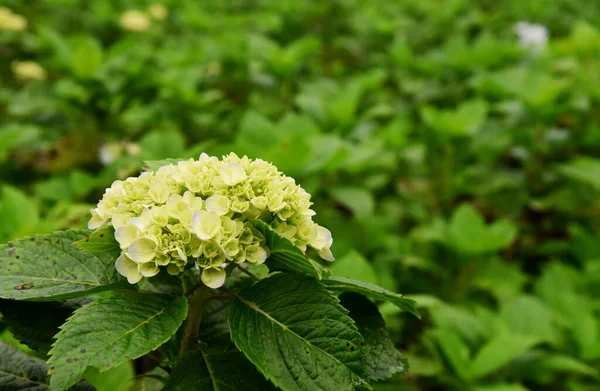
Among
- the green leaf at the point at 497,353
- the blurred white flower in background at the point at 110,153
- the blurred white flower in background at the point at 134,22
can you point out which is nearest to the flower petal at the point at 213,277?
the green leaf at the point at 497,353

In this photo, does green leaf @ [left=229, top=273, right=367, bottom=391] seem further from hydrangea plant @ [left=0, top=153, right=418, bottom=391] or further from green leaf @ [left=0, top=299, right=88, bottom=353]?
green leaf @ [left=0, top=299, right=88, bottom=353]

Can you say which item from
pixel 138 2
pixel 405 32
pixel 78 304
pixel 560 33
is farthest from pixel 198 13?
pixel 78 304

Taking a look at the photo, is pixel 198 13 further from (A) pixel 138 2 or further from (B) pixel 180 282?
(B) pixel 180 282

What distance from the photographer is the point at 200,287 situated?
97 cm

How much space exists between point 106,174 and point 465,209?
1517 mm

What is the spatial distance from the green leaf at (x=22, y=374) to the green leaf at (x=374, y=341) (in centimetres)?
54

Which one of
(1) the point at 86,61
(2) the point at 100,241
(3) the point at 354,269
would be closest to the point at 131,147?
(1) the point at 86,61

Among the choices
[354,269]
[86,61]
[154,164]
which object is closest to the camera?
[154,164]

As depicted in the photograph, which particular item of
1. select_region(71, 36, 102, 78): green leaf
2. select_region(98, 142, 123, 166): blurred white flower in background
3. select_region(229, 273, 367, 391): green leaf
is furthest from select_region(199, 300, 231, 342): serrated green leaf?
select_region(71, 36, 102, 78): green leaf

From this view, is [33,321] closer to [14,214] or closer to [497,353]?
[14,214]

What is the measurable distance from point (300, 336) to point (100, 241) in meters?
0.36

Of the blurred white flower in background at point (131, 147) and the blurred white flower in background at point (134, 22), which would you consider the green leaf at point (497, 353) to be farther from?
the blurred white flower in background at point (134, 22)

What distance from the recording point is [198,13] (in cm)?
434

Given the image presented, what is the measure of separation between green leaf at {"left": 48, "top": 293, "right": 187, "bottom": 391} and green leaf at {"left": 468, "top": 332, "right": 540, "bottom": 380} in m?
1.14
